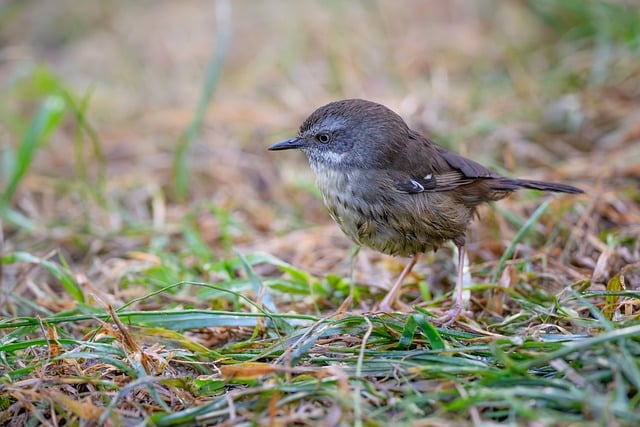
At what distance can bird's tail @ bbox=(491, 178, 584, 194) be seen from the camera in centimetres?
412

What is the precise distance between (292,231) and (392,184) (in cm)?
170

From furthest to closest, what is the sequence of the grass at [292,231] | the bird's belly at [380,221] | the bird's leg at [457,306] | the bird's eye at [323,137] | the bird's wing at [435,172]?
the bird's eye at [323,137]
the bird's wing at [435,172]
the bird's belly at [380,221]
the bird's leg at [457,306]
the grass at [292,231]

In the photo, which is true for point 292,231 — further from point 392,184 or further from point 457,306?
point 457,306

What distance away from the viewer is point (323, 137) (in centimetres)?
435

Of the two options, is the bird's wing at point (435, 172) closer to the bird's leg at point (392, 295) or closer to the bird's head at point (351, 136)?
the bird's head at point (351, 136)

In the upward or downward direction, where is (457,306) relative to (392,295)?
upward

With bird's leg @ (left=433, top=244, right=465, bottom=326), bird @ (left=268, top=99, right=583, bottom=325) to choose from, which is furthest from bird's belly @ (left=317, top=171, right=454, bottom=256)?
bird's leg @ (left=433, top=244, right=465, bottom=326)

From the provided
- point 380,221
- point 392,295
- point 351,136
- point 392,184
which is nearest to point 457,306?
point 392,295

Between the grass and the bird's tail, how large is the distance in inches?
11.4

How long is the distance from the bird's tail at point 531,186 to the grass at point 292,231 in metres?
0.29

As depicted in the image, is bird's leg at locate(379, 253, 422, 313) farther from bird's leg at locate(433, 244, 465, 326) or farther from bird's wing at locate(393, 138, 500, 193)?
bird's wing at locate(393, 138, 500, 193)

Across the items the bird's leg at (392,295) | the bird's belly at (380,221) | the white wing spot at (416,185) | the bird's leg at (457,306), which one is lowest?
the bird's leg at (392,295)

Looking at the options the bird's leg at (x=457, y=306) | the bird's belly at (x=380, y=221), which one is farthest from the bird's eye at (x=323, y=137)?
the bird's leg at (x=457, y=306)

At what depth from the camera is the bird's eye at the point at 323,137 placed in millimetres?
4324
